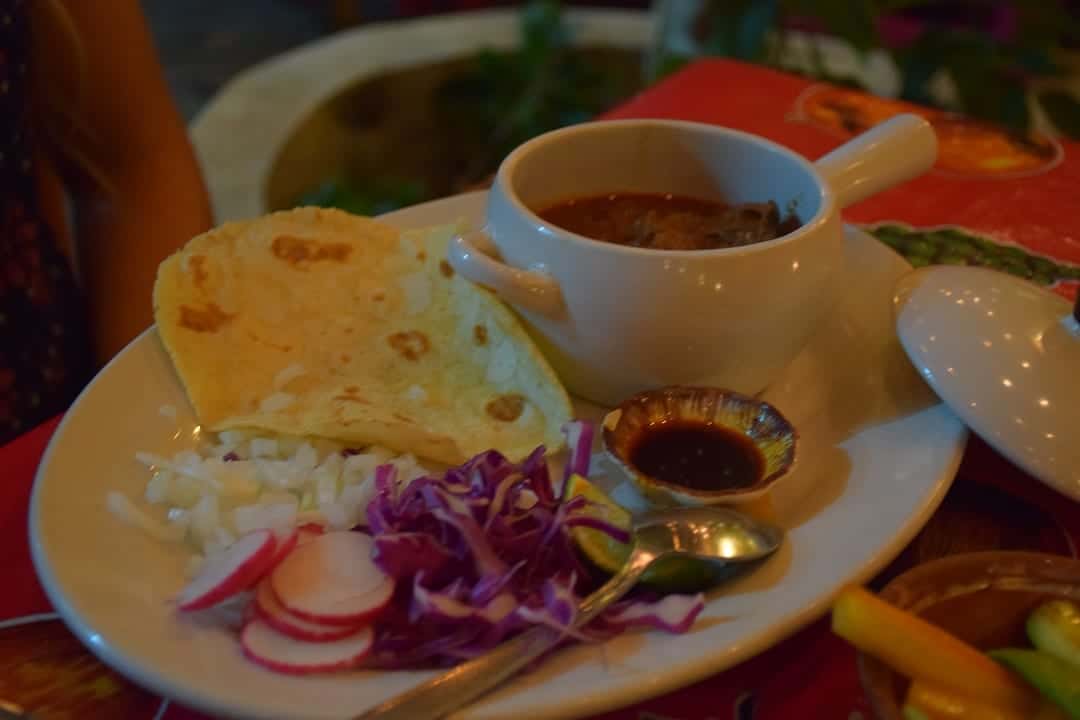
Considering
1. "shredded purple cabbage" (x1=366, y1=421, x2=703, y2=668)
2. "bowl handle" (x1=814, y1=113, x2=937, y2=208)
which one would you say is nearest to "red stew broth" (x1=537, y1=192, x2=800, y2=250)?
"bowl handle" (x1=814, y1=113, x2=937, y2=208)

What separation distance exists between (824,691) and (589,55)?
14.0 feet

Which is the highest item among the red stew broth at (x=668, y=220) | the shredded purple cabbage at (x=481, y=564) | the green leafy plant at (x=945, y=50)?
the red stew broth at (x=668, y=220)

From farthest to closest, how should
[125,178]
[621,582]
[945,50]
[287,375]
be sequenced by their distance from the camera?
[945,50] → [125,178] → [287,375] → [621,582]

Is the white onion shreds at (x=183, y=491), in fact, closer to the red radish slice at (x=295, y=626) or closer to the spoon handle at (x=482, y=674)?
the red radish slice at (x=295, y=626)

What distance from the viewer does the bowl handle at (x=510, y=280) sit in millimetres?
1083

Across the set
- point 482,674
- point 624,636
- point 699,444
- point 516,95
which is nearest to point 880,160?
point 699,444

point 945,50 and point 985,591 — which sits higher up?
point 985,591

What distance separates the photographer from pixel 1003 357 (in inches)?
41.8


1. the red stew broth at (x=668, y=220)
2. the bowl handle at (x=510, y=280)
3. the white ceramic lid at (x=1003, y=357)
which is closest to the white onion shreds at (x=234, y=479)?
the bowl handle at (x=510, y=280)

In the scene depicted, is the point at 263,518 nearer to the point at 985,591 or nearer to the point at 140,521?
the point at 140,521

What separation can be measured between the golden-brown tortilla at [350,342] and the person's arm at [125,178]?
50 centimetres

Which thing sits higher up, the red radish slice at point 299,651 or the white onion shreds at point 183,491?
the white onion shreds at point 183,491

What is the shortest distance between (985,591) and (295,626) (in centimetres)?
57

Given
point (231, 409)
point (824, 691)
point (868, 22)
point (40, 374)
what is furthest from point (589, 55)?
point (824, 691)
